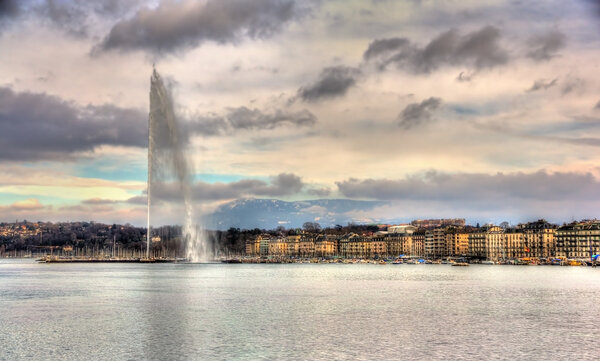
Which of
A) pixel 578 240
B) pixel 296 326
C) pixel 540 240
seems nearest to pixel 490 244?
pixel 540 240

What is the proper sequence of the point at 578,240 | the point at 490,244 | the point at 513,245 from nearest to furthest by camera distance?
the point at 578,240
the point at 513,245
the point at 490,244

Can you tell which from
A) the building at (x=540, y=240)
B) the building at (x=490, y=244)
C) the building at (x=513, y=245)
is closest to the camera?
the building at (x=540, y=240)

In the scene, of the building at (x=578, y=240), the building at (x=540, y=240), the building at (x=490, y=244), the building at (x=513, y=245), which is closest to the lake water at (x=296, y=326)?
the building at (x=578, y=240)

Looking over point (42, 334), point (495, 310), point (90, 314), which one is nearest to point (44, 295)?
point (90, 314)

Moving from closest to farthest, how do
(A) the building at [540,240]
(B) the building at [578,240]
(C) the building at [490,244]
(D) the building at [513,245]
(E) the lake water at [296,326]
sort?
(E) the lake water at [296,326], (B) the building at [578,240], (A) the building at [540,240], (D) the building at [513,245], (C) the building at [490,244]

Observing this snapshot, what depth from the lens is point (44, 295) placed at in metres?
57.9

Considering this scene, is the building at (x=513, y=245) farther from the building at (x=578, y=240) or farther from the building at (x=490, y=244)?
the building at (x=578, y=240)

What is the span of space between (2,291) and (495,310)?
46.0 m

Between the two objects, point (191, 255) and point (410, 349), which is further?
point (191, 255)

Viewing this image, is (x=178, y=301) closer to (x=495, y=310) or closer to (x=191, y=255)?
(x=495, y=310)

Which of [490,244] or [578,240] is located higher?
[578,240]

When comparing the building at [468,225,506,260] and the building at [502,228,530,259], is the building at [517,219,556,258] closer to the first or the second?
the building at [502,228,530,259]

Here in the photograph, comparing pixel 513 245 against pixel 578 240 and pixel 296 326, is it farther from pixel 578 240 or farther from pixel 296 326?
A: pixel 296 326

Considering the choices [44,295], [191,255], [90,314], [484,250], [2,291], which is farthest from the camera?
[484,250]
